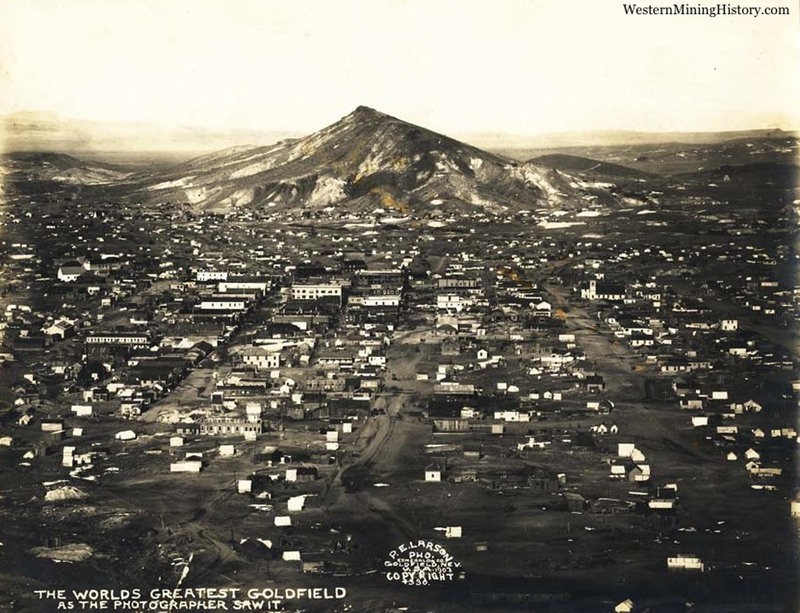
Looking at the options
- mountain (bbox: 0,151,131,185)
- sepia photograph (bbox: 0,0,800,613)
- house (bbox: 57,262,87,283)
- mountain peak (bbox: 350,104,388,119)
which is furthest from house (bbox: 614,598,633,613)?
mountain (bbox: 0,151,131,185)

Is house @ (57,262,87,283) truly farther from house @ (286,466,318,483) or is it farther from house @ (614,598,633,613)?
house @ (614,598,633,613)

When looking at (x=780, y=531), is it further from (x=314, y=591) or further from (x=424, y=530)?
(x=314, y=591)

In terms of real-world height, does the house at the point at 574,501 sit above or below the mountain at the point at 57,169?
Result: below

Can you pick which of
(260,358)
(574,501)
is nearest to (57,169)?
(260,358)

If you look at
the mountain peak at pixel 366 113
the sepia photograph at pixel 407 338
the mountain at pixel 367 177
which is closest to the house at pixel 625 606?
the sepia photograph at pixel 407 338

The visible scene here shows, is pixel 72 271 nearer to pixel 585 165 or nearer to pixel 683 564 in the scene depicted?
pixel 585 165

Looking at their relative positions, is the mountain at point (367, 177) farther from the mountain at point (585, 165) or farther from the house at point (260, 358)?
the house at point (260, 358)

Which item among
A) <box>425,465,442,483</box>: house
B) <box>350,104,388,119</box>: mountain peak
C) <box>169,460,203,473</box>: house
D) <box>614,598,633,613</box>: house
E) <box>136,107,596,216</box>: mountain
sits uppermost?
<box>350,104,388,119</box>: mountain peak
